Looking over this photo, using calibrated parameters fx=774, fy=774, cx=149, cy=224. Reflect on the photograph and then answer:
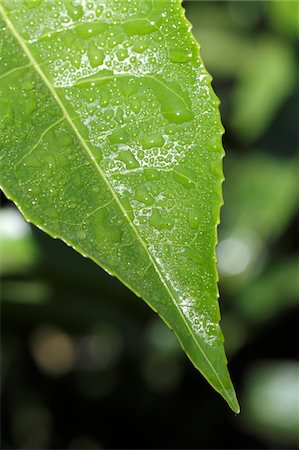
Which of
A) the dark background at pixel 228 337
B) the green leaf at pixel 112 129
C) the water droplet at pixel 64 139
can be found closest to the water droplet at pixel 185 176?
the green leaf at pixel 112 129

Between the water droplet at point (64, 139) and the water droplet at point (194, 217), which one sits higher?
the water droplet at point (64, 139)

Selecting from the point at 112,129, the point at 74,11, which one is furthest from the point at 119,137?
the point at 74,11

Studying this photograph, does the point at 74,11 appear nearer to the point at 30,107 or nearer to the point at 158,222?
the point at 30,107

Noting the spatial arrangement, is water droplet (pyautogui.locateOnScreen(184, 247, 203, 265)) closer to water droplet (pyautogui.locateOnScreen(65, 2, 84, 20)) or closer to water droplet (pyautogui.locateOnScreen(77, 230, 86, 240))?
water droplet (pyautogui.locateOnScreen(77, 230, 86, 240))

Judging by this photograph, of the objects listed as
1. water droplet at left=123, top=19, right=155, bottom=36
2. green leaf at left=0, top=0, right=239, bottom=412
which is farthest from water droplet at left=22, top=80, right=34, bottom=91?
water droplet at left=123, top=19, right=155, bottom=36

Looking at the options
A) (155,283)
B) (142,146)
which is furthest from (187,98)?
(155,283)

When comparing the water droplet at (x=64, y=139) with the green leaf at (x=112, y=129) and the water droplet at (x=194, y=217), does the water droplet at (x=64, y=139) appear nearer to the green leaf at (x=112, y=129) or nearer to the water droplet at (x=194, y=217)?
the green leaf at (x=112, y=129)

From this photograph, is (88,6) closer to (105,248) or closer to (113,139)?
(113,139)
